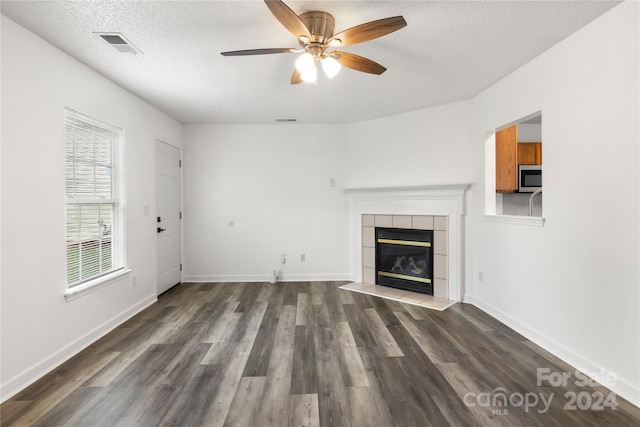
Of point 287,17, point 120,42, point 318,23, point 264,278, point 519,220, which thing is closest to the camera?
point 287,17

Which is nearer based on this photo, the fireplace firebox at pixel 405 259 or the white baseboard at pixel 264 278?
the fireplace firebox at pixel 405 259

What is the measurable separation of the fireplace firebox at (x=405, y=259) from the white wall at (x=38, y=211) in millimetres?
3395

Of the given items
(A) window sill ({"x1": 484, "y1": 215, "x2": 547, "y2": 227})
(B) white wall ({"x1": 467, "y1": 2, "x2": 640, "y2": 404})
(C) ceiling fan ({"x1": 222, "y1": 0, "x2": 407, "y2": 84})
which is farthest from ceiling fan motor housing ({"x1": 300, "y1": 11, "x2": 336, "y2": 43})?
(A) window sill ({"x1": 484, "y1": 215, "x2": 547, "y2": 227})

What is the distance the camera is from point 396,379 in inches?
83.6

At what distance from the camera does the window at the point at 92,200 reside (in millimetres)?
2615

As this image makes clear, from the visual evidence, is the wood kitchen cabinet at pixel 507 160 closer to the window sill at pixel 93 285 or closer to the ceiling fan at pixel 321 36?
the ceiling fan at pixel 321 36

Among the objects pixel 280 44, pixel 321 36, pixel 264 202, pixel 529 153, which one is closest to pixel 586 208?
pixel 321 36

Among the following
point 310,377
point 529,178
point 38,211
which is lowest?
point 310,377

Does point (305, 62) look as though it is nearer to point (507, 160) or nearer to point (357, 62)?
point (357, 62)

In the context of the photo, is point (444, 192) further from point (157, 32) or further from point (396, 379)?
point (157, 32)

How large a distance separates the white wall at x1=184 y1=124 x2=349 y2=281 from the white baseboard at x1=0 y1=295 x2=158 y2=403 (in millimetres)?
1606

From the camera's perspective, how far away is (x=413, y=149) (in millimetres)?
4246

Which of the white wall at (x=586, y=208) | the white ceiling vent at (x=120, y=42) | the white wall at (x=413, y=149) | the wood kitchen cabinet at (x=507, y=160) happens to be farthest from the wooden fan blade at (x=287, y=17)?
the wood kitchen cabinet at (x=507, y=160)

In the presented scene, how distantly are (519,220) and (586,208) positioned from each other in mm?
688
